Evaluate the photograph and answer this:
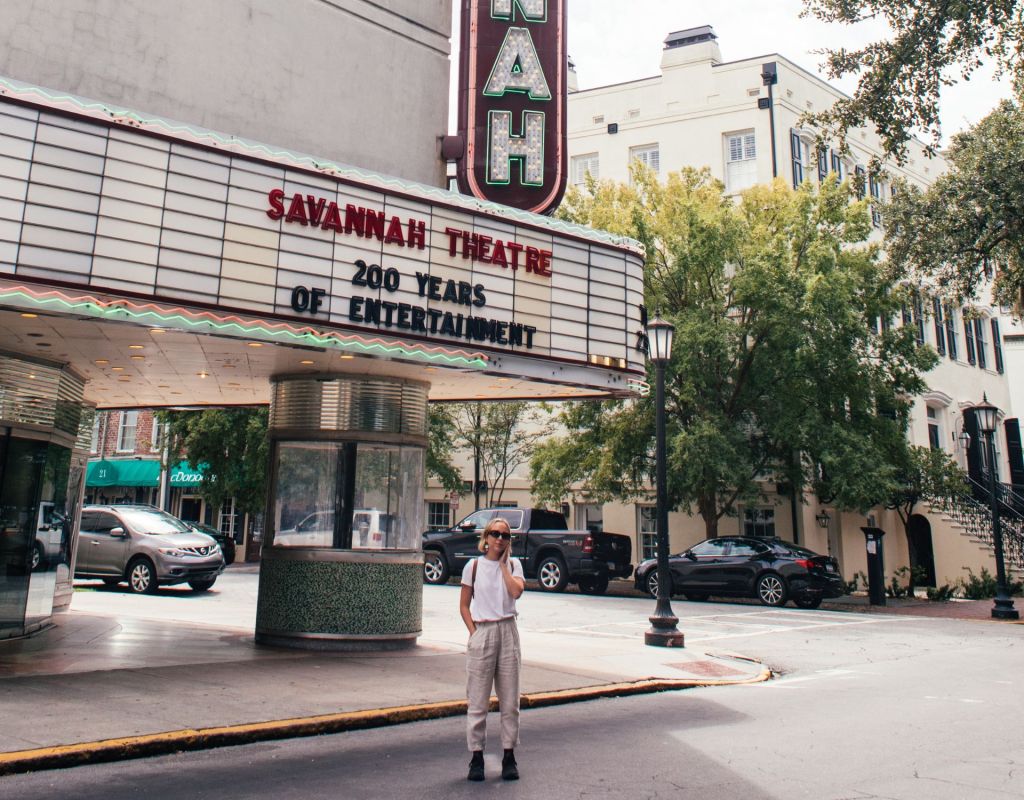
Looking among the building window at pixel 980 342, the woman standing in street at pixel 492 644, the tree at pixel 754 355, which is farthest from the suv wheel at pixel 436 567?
the building window at pixel 980 342

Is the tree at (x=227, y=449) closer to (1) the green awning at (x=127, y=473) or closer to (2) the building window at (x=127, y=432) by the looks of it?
(1) the green awning at (x=127, y=473)

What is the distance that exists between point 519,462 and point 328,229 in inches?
934

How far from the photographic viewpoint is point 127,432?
42.2 meters

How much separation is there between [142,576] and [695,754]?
15.7m

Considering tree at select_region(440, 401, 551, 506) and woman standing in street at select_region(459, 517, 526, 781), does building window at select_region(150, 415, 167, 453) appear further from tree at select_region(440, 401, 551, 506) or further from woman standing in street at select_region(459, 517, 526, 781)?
woman standing in street at select_region(459, 517, 526, 781)

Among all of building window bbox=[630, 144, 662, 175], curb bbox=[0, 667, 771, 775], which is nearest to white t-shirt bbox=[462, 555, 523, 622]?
curb bbox=[0, 667, 771, 775]

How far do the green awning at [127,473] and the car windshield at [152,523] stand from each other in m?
20.8

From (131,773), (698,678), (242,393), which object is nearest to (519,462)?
(242,393)

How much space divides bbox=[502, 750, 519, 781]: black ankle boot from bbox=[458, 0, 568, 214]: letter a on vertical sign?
24.2ft

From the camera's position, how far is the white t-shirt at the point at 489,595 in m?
6.28

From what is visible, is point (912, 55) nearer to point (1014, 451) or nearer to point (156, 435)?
point (1014, 451)

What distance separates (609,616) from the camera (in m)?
17.8

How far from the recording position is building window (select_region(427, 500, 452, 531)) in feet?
115

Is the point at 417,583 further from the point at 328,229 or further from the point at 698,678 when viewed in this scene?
the point at 328,229
